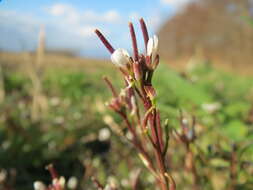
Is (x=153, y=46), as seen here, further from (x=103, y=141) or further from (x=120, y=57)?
(x=103, y=141)

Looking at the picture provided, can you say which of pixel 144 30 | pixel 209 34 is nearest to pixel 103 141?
pixel 144 30

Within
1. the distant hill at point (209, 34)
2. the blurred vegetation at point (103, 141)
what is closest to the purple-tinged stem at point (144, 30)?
the blurred vegetation at point (103, 141)

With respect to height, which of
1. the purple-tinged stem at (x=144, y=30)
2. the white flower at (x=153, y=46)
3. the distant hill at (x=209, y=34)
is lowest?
the distant hill at (x=209, y=34)

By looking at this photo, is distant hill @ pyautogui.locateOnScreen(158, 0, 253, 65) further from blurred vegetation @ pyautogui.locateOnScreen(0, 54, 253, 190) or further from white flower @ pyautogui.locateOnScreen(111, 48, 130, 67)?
white flower @ pyautogui.locateOnScreen(111, 48, 130, 67)

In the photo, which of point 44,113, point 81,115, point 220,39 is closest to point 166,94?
point 81,115

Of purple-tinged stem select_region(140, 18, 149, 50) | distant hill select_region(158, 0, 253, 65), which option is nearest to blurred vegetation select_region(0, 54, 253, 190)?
purple-tinged stem select_region(140, 18, 149, 50)

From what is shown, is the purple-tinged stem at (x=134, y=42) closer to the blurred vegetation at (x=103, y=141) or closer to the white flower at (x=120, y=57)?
the white flower at (x=120, y=57)
